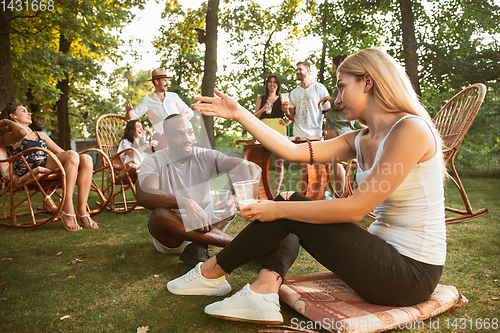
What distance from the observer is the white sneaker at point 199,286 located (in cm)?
177

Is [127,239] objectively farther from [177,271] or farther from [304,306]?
[304,306]

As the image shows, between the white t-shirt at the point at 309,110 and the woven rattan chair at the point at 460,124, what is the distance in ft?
5.66

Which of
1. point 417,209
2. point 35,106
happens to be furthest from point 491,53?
point 35,106

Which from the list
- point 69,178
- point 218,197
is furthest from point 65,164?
point 218,197

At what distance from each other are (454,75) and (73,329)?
467 inches

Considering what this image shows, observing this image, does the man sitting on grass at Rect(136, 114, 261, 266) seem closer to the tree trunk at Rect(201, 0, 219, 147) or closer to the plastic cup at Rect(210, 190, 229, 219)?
the plastic cup at Rect(210, 190, 229, 219)

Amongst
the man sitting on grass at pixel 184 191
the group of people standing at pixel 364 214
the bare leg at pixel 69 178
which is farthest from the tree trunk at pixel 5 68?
the group of people standing at pixel 364 214

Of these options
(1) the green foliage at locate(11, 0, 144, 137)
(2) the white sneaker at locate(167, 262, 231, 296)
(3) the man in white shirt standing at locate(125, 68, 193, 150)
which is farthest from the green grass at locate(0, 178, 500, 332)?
(1) the green foliage at locate(11, 0, 144, 137)

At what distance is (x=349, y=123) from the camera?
4.59 meters

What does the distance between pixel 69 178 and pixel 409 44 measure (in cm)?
827

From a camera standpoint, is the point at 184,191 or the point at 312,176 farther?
the point at 312,176

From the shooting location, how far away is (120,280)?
2.08 m

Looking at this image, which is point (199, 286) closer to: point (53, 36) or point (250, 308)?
point (250, 308)

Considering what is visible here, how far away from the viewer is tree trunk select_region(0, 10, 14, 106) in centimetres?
560
